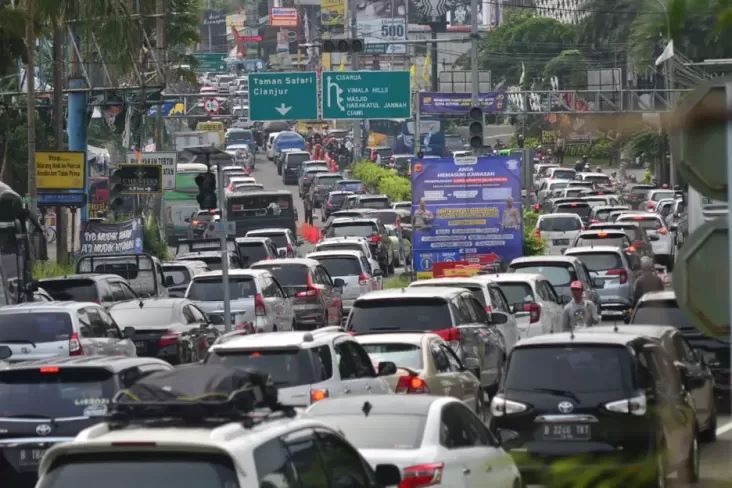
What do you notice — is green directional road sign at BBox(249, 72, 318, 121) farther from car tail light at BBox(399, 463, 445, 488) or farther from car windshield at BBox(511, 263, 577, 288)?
car tail light at BBox(399, 463, 445, 488)

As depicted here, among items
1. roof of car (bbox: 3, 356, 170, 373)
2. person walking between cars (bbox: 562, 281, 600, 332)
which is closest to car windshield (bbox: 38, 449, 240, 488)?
roof of car (bbox: 3, 356, 170, 373)

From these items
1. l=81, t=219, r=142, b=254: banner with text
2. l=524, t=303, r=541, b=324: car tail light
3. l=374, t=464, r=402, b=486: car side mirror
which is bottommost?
l=524, t=303, r=541, b=324: car tail light

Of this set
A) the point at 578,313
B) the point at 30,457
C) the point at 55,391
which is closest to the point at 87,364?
the point at 55,391

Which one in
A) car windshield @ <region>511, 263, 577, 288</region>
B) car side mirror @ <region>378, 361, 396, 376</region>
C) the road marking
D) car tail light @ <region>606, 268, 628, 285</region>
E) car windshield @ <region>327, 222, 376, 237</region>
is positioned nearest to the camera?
car side mirror @ <region>378, 361, 396, 376</region>

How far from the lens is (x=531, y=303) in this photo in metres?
24.8

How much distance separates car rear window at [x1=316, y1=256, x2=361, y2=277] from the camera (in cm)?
3525

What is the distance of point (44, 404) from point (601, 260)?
69.8ft

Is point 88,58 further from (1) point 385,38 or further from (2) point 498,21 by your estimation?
(2) point 498,21

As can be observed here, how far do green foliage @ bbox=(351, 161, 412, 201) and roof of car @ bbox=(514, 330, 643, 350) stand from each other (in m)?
51.1

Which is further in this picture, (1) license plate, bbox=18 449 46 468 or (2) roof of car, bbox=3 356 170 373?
(2) roof of car, bbox=3 356 170 373

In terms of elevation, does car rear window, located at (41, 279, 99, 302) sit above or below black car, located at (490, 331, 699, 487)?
below

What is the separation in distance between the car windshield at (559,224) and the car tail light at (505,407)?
3039cm

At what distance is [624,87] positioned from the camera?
6362 centimetres

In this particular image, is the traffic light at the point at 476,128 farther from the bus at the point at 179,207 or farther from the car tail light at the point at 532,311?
the bus at the point at 179,207
